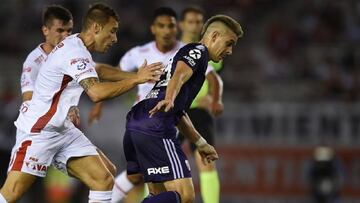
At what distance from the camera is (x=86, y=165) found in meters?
9.47

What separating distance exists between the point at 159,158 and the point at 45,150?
1106mm

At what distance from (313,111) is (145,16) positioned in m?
5.77

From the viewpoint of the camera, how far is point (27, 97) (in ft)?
33.7

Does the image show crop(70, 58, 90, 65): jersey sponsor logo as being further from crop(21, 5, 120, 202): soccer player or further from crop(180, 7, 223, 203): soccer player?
crop(180, 7, 223, 203): soccer player

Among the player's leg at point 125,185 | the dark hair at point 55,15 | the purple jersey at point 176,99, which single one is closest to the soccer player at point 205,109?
the player's leg at point 125,185

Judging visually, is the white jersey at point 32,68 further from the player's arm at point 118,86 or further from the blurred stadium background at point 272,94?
the blurred stadium background at point 272,94

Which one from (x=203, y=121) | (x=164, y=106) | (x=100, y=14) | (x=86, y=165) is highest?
(x=100, y=14)

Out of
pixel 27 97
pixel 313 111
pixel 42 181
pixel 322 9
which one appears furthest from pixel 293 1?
pixel 27 97

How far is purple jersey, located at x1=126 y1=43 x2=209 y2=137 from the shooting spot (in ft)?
29.1

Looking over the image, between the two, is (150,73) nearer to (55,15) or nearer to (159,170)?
(159,170)

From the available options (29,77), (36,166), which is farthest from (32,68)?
(36,166)

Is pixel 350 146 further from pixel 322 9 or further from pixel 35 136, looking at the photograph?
pixel 35 136

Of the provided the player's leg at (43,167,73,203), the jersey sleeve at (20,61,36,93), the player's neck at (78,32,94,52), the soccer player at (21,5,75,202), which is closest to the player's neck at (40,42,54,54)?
the soccer player at (21,5,75,202)

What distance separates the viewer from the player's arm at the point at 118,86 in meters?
8.60
